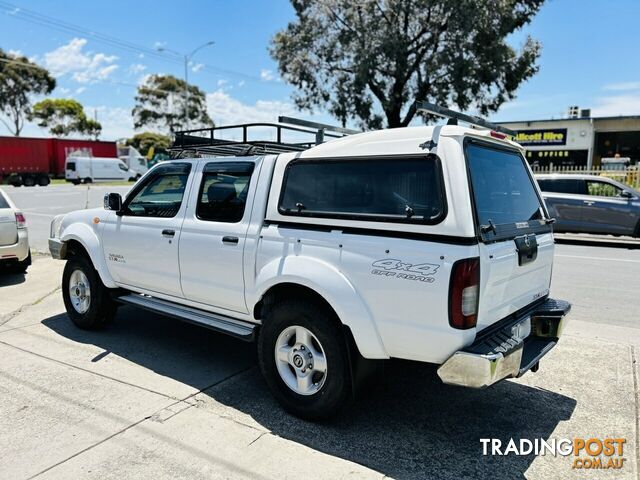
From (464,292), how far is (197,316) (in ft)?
7.87

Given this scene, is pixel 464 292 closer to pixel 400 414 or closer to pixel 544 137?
pixel 400 414

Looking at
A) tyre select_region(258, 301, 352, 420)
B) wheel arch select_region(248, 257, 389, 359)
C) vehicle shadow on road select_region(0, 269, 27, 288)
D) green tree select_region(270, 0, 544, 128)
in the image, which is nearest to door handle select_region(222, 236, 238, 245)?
wheel arch select_region(248, 257, 389, 359)

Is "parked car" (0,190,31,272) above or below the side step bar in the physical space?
above

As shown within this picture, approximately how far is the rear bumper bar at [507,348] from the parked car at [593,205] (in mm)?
9860

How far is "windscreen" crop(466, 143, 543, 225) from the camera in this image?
3.23m

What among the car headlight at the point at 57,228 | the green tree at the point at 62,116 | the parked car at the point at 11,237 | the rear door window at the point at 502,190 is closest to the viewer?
the rear door window at the point at 502,190

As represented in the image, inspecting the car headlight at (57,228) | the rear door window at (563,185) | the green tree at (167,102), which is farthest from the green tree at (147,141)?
the car headlight at (57,228)

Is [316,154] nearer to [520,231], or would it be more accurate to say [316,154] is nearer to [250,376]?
[520,231]

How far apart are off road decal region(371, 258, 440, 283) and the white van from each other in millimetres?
41573

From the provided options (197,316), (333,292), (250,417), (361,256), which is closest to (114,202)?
(197,316)

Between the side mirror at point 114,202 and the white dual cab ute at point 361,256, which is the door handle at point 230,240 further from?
the side mirror at point 114,202

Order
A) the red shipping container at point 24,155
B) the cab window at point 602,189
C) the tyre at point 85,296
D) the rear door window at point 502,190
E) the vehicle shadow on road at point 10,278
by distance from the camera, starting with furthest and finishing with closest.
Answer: the red shipping container at point 24,155 < the cab window at point 602,189 < the vehicle shadow on road at point 10,278 < the tyre at point 85,296 < the rear door window at point 502,190

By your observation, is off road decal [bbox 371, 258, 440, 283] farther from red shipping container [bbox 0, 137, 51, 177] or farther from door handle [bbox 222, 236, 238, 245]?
red shipping container [bbox 0, 137, 51, 177]

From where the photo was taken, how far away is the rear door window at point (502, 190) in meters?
3.21
